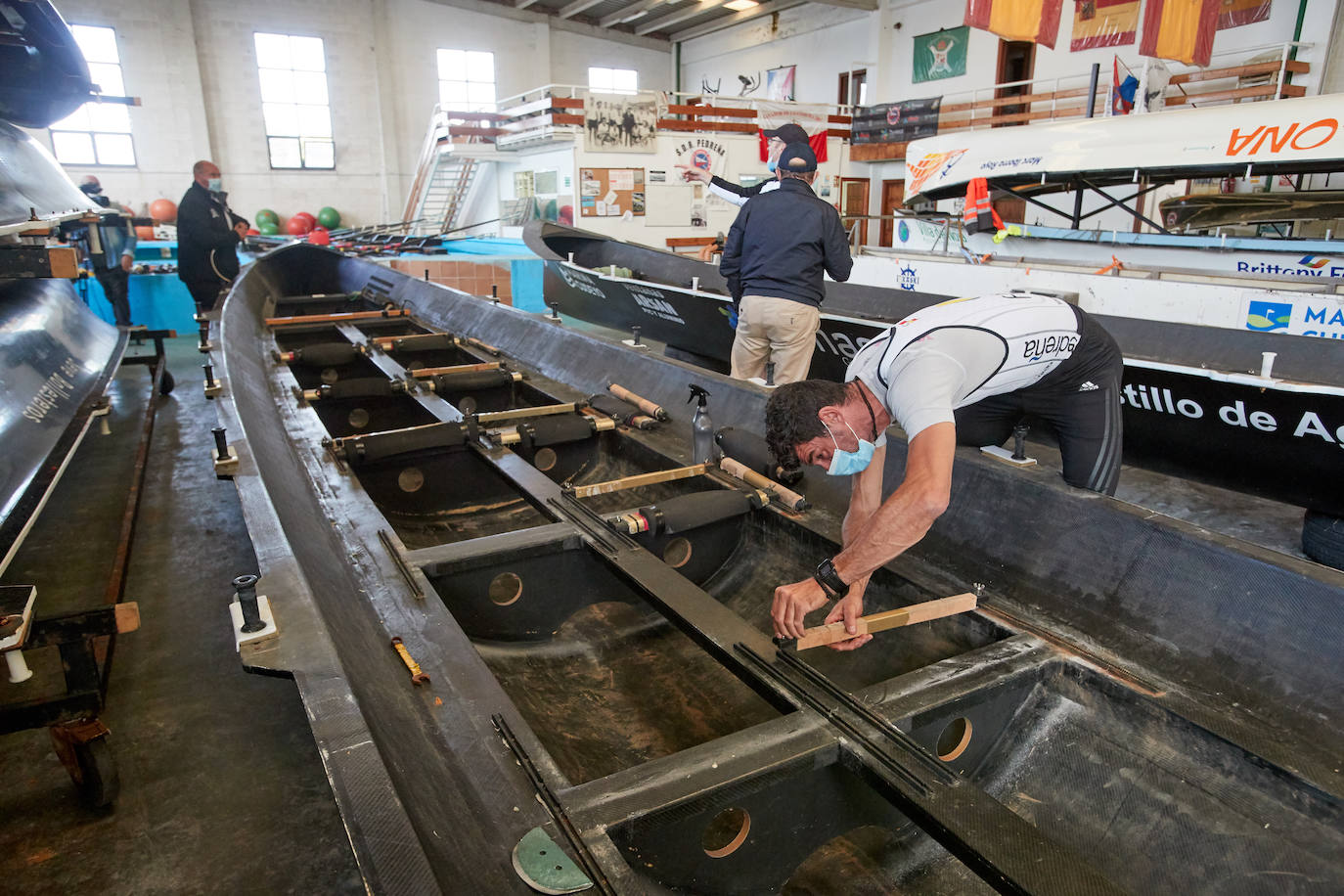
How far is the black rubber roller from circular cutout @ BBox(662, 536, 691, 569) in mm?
470

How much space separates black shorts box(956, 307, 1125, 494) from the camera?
2.52 meters

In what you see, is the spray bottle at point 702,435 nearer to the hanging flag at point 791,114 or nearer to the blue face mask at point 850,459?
the blue face mask at point 850,459

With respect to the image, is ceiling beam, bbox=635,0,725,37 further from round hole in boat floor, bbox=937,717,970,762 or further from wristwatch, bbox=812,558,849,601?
round hole in boat floor, bbox=937,717,970,762

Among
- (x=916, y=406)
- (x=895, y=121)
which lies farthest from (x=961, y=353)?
(x=895, y=121)

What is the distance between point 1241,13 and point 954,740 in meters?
14.6

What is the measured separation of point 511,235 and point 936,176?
12225 millimetres

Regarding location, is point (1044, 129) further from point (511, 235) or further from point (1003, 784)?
point (511, 235)

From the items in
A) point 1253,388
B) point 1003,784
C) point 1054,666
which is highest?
point 1253,388

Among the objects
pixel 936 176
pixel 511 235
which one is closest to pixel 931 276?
pixel 936 176

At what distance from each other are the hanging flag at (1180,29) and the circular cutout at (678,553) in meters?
10.1

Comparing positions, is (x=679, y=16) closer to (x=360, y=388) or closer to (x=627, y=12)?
(x=627, y=12)

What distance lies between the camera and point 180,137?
18.0 m

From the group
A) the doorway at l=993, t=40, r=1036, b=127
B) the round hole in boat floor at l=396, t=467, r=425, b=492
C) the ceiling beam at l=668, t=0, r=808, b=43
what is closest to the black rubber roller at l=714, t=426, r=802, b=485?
the round hole in boat floor at l=396, t=467, r=425, b=492

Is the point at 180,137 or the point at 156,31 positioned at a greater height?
the point at 156,31
